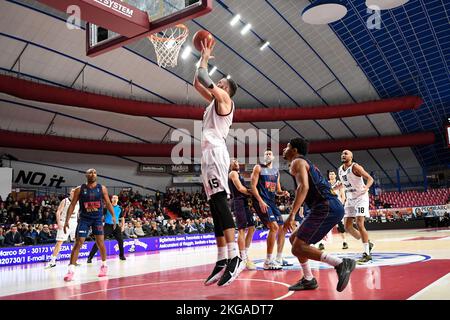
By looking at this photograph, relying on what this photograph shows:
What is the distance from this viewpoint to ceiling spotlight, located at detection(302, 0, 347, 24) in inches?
670

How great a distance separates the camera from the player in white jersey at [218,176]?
4.08 metres

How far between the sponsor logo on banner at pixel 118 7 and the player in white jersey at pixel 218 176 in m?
3.70

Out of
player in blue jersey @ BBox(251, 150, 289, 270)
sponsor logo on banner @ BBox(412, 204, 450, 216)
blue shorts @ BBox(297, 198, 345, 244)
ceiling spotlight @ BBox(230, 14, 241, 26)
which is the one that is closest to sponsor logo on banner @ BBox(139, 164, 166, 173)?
ceiling spotlight @ BBox(230, 14, 241, 26)

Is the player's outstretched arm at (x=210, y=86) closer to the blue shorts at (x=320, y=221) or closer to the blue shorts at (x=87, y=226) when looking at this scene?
the blue shorts at (x=320, y=221)

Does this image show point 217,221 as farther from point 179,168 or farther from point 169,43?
point 179,168

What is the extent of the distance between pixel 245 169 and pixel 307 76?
8.86m

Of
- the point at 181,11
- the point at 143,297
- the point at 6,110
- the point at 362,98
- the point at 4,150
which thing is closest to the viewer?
the point at 143,297

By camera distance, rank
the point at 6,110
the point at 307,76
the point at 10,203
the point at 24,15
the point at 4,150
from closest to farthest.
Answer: the point at 24,15, the point at 10,203, the point at 6,110, the point at 4,150, the point at 307,76

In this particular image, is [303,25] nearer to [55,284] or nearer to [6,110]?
[6,110]

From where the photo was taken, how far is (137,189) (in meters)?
31.4

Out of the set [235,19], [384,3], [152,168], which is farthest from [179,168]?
[384,3]

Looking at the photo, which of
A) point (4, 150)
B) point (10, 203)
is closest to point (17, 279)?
point (10, 203)

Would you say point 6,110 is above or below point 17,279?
above

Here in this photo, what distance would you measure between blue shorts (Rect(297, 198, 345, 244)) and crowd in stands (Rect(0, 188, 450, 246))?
1153 cm
